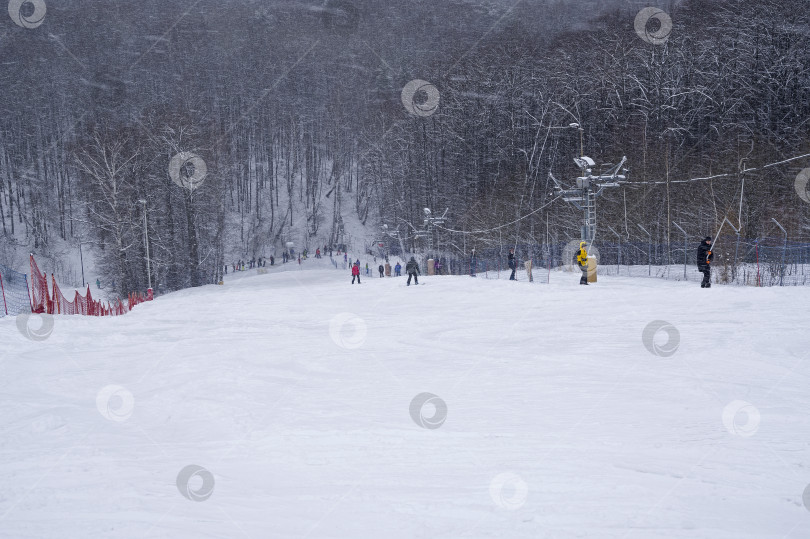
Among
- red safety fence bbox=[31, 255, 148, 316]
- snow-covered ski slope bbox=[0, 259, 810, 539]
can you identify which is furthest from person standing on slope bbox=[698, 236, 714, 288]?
red safety fence bbox=[31, 255, 148, 316]

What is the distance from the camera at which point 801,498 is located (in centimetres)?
459

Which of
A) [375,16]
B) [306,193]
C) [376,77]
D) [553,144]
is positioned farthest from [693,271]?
[375,16]

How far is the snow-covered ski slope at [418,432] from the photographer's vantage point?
4480mm

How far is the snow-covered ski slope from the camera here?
448 cm

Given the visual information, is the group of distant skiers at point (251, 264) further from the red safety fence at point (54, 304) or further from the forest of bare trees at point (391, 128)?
the red safety fence at point (54, 304)

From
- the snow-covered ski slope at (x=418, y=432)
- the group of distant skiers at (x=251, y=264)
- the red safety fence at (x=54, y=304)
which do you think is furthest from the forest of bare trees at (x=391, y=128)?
the snow-covered ski slope at (x=418, y=432)

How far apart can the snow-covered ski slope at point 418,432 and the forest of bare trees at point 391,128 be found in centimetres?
2188

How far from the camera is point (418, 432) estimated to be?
6.49m

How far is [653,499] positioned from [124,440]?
5.38m

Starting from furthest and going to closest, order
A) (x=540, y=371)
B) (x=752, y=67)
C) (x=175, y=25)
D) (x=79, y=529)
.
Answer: (x=175, y=25) → (x=752, y=67) → (x=540, y=371) → (x=79, y=529)

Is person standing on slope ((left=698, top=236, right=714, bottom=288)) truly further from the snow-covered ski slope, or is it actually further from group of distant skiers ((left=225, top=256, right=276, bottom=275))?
group of distant skiers ((left=225, top=256, right=276, bottom=275))

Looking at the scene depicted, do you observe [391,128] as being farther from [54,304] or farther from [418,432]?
[418,432]

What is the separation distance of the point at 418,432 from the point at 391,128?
66.4 meters

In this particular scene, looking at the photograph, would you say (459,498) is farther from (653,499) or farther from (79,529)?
(79,529)
